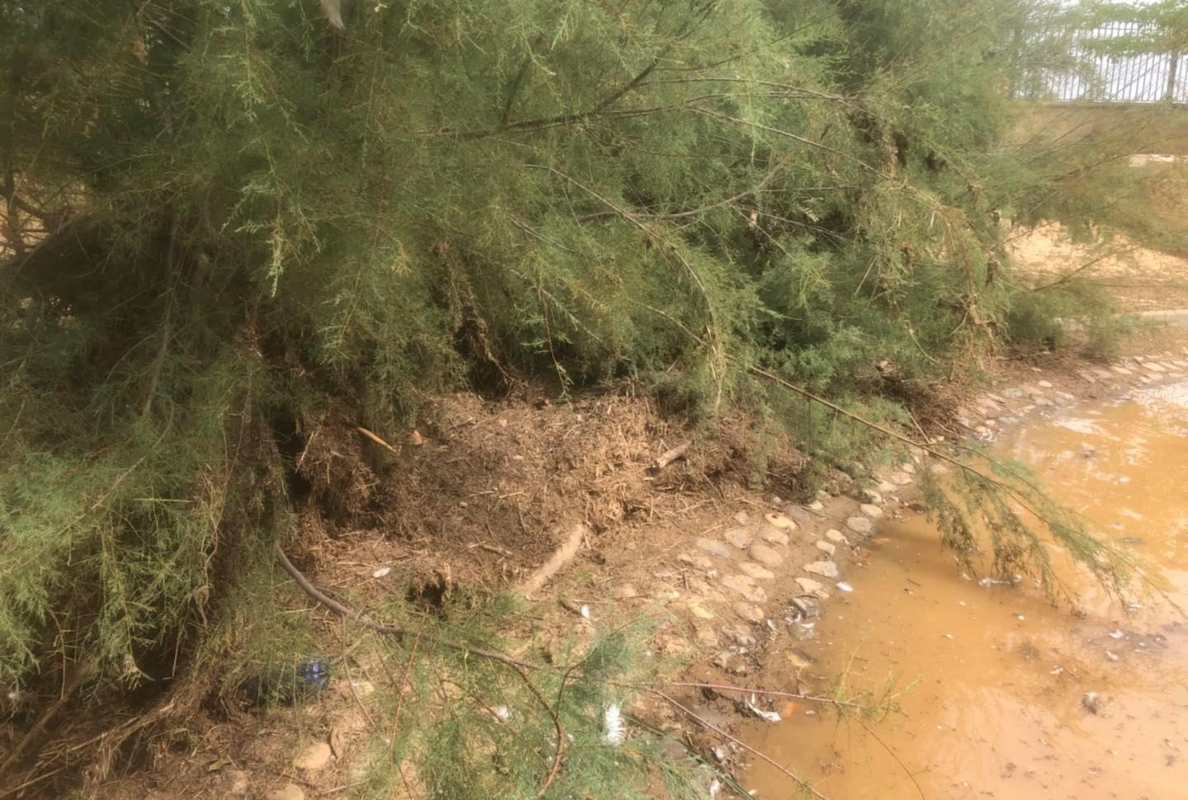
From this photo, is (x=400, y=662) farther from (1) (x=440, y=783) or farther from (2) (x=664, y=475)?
(2) (x=664, y=475)

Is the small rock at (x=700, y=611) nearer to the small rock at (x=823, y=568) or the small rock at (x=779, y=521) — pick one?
the small rock at (x=823, y=568)

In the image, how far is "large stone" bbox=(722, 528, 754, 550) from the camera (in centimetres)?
436

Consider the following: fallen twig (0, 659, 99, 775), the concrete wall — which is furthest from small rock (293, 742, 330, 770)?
the concrete wall

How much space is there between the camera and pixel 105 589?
8.03ft

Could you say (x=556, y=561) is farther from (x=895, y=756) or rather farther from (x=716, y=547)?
(x=895, y=756)

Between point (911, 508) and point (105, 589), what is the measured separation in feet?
13.1

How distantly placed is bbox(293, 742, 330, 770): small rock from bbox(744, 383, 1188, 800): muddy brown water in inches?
54.1

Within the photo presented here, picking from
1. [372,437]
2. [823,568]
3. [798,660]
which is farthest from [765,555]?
[372,437]

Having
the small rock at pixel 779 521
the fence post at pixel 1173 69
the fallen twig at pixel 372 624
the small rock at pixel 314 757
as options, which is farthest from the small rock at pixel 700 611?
the fence post at pixel 1173 69

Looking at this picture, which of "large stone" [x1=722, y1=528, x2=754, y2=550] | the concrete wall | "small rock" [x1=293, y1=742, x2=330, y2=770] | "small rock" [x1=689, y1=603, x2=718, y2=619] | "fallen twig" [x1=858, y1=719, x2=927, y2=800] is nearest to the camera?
"small rock" [x1=293, y1=742, x2=330, y2=770]

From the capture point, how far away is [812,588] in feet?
13.5

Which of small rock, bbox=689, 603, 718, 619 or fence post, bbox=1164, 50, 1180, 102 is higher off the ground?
fence post, bbox=1164, 50, 1180, 102

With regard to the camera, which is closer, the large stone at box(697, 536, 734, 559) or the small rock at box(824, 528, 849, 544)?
the large stone at box(697, 536, 734, 559)

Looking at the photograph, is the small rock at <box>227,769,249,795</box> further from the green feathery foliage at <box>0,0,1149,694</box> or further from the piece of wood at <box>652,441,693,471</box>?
the piece of wood at <box>652,441,693,471</box>
